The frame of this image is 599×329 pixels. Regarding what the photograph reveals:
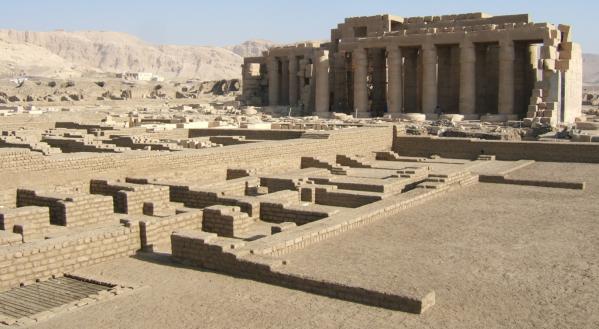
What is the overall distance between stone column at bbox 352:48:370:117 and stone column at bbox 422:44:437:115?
3.70 metres

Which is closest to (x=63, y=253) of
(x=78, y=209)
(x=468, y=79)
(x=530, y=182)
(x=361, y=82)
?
(x=78, y=209)

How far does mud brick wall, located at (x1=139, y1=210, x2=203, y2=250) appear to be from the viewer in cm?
973

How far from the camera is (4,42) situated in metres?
140

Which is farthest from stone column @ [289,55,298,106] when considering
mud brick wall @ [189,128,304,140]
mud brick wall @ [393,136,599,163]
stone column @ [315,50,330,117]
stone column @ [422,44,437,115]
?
mud brick wall @ [393,136,599,163]

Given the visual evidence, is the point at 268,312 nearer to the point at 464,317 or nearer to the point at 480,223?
the point at 464,317

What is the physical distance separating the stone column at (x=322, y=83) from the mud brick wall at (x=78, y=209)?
27.7 metres

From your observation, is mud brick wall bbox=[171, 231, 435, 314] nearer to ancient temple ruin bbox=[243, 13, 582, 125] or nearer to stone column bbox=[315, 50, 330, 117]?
ancient temple ruin bbox=[243, 13, 582, 125]

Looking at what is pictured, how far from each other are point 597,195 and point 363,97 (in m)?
23.9

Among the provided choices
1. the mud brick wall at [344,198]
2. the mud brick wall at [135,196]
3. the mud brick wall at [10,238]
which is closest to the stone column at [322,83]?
the mud brick wall at [344,198]

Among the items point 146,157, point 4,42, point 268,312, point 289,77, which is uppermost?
point 4,42

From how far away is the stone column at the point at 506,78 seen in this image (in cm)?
3080

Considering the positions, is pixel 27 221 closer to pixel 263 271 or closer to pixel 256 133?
pixel 263 271

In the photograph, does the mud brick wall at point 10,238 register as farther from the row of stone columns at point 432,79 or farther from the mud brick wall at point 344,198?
the row of stone columns at point 432,79

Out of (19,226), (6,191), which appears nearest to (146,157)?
(6,191)
